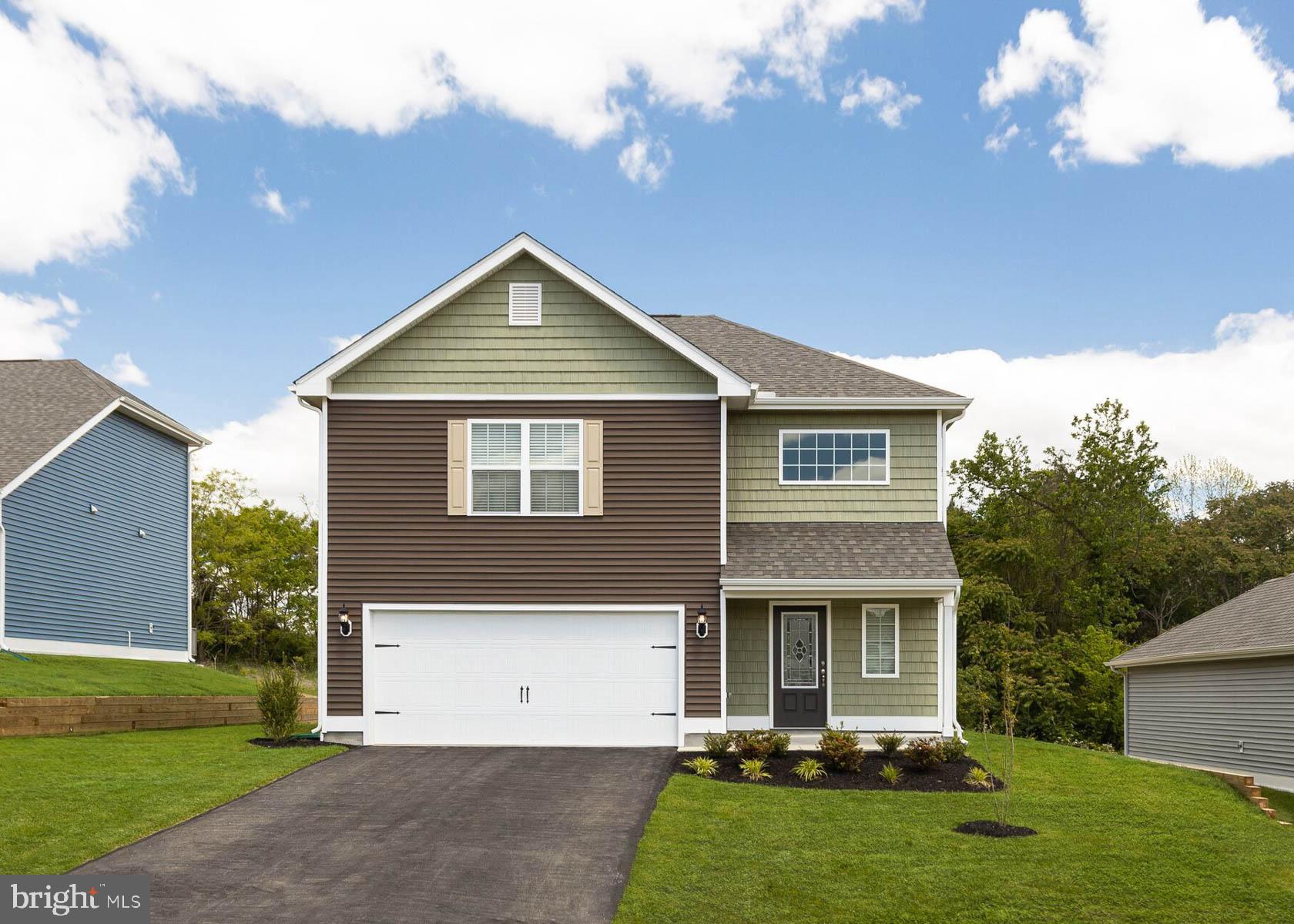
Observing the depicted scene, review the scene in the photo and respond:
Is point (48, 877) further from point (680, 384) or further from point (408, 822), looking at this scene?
point (680, 384)

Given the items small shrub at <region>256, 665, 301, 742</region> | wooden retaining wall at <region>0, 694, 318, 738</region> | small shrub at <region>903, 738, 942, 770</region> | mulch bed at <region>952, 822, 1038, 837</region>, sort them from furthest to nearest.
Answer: small shrub at <region>256, 665, 301, 742</region>, wooden retaining wall at <region>0, 694, 318, 738</region>, small shrub at <region>903, 738, 942, 770</region>, mulch bed at <region>952, 822, 1038, 837</region>

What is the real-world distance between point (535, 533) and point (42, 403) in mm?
12756

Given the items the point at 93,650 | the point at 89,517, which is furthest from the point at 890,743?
the point at 89,517

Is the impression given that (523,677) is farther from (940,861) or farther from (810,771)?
(940,861)

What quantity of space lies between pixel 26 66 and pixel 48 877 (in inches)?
675

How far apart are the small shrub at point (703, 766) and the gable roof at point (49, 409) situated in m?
12.9

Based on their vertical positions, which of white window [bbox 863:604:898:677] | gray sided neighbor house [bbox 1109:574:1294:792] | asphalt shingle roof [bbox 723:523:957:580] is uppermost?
asphalt shingle roof [bbox 723:523:957:580]

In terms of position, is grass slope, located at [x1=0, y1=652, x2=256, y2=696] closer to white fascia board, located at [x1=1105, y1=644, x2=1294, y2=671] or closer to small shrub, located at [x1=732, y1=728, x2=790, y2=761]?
small shrub, located at [x1=732, y1=728, x2=790, y2=761]

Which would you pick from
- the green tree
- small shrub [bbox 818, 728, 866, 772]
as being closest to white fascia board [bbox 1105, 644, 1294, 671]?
small shrub [bbox 818, 728, 866, 772]

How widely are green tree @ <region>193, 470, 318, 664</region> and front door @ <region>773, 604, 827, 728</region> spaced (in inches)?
975

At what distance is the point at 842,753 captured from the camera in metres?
13.5

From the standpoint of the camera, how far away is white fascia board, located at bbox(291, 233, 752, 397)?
1577 cm

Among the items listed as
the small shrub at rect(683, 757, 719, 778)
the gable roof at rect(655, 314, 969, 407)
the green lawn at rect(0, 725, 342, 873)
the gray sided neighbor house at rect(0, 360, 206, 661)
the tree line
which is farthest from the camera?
the tree line

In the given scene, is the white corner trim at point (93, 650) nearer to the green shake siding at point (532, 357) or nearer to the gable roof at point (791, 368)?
the green shake siding at point (532, 357)
